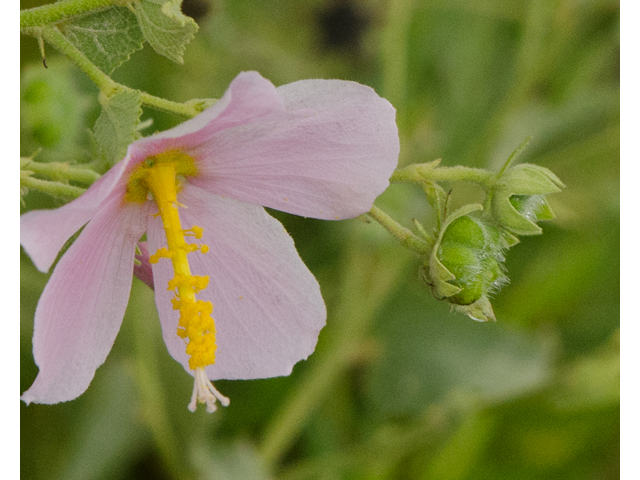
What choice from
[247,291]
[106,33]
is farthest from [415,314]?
[106,33]

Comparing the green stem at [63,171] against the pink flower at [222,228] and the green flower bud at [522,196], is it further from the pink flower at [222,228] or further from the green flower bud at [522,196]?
the green flower bud at [522,196]

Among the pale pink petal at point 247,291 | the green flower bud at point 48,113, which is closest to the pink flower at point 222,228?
the pale pink petal at point 247,291

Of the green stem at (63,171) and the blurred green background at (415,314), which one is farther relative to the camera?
the blurred green background at (415,314)

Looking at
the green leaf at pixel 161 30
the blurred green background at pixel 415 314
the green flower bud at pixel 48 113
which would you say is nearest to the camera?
the green leaf at pixel 161 30

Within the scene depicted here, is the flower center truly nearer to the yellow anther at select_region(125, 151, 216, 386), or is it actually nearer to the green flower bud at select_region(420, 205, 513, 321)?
the yellow anther at select_region(125, 151, 216, 386)

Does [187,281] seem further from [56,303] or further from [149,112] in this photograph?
[149,112]

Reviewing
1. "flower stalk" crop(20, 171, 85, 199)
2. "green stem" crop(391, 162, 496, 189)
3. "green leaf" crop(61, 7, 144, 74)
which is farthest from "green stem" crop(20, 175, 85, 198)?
"green stem" crop(391, 162, 496, 189)
